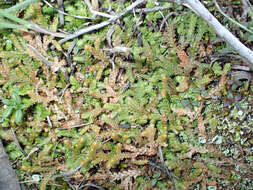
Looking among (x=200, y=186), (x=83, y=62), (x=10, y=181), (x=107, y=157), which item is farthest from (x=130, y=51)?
(x=10, y=181)

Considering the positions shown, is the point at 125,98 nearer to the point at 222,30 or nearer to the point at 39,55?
the point at 39,55

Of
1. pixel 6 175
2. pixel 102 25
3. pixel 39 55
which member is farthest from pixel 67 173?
pixel 102 25

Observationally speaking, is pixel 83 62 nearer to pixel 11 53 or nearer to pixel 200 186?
pixel 11 53

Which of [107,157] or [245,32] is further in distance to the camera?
[245,32]

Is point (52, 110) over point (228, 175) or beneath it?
over

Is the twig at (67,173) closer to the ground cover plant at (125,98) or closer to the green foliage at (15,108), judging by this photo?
the ground cover plant at (125,98)

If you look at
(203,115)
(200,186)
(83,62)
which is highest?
(83,62)
